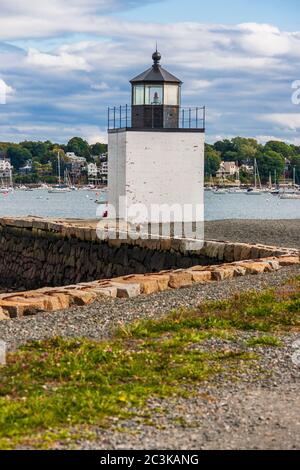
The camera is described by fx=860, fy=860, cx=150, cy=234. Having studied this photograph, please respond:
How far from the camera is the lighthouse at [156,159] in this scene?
30922 mm

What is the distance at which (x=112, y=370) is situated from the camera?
7.86m

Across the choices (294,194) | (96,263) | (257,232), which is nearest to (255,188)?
(294,194)

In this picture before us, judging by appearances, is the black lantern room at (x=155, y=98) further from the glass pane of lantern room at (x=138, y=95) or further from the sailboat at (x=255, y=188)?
the sailboat at (x=255, y=188)

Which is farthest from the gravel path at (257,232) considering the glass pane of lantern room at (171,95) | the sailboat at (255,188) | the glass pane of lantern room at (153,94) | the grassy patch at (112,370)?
the sailboat at (255,188)

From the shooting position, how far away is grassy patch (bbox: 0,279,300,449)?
6473 millimetres

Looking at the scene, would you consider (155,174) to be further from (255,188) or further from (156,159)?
(255,188)

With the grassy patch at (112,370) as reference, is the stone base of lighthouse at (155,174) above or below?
above

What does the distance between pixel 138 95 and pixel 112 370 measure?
2383cm

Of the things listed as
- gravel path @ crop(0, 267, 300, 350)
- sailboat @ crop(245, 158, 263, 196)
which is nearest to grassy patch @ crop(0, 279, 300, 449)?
gravel path @ crop(0, 267, 300, 350)

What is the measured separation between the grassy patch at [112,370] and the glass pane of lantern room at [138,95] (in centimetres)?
2062

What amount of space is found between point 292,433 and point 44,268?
21.3 m

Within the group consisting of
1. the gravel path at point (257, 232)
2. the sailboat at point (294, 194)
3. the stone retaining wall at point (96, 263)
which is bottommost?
the sailboat at point (294, 194)
